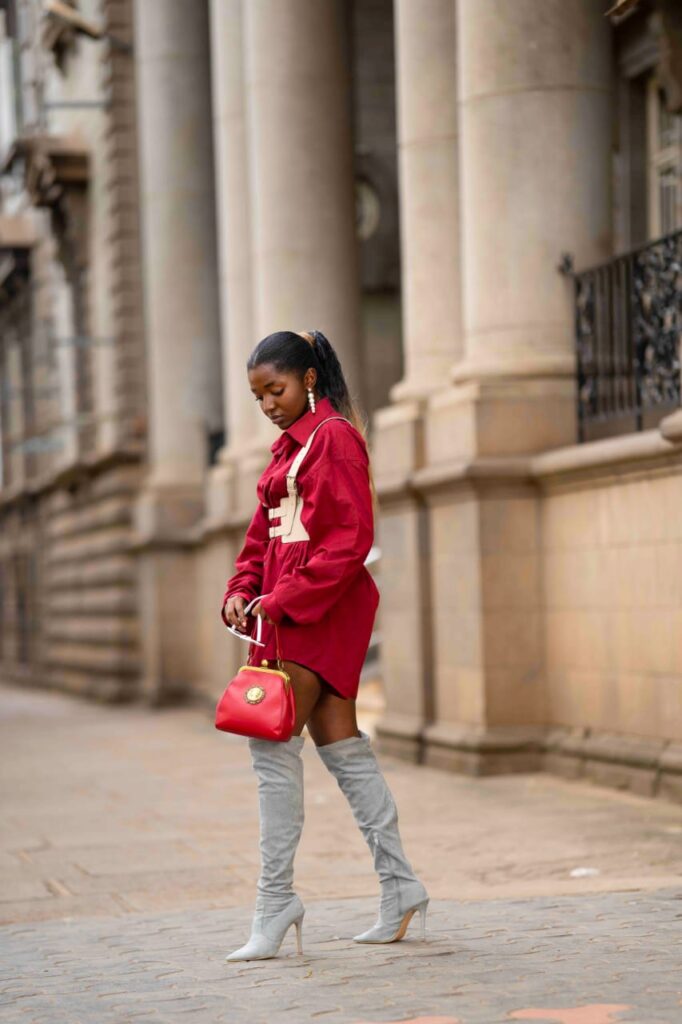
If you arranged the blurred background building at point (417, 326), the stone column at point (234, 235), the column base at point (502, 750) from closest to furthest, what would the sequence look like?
Answer: the blurred background building at point (417, 326)
the column base at point (502, 750)
the stone column at point (234, 235)

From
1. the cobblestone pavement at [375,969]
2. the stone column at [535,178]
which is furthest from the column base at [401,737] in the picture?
the cobblestone pavement at [375,969]

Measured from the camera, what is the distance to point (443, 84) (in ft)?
45.8

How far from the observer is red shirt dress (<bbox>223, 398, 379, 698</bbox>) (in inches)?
226

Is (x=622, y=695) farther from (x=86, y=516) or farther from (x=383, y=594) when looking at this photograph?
(x=86, y=516)

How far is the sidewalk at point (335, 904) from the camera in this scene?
5.15 metres

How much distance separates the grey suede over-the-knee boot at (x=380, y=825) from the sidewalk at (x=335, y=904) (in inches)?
5.2

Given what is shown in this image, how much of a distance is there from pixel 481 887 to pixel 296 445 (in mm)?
2459

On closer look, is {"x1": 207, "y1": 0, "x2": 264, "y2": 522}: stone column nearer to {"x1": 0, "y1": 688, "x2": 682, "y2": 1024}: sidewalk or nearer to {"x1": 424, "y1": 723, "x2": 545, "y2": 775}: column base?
{"x1": 0, "y1": 688, "x2": 682, "y2": 1024}: sidewalk

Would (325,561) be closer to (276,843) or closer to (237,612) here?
(237,612)

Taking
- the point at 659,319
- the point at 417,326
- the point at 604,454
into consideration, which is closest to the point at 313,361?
the point at 604,454

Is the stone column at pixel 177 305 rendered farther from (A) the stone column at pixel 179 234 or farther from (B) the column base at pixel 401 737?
(B) the column base at pixel 401 737

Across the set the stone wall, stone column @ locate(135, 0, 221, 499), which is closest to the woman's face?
the stone wall

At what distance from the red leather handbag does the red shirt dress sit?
0.37ft

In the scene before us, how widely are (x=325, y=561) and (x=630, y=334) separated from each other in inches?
275
